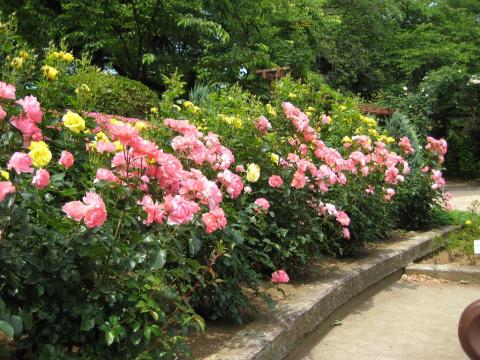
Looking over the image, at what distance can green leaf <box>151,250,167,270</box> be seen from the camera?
6.36 feet

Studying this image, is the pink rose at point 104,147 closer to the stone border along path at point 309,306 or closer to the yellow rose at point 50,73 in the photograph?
the yellow rose at point 50,73

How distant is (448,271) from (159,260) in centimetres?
421

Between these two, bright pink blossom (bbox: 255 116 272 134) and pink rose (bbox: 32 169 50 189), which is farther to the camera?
bright pink blossom (bbox: 255 116 272 134)

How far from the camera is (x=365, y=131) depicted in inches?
250

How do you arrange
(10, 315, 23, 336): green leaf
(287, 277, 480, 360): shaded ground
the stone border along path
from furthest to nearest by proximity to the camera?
1. (287, 277, 480, 360): shaded ground
2. the stone border along path
3. (10, 315, 23, 336): green leaf

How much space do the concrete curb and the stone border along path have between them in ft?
0.36

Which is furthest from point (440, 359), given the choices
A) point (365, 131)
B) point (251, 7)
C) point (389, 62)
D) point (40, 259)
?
point (389, 62)

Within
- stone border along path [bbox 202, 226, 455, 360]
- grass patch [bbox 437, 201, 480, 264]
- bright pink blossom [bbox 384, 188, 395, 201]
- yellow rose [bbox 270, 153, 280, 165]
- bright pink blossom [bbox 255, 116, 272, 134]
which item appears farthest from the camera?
grass patch [bbox 437, 201, 480, 264]

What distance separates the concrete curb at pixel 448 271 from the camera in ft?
17.6

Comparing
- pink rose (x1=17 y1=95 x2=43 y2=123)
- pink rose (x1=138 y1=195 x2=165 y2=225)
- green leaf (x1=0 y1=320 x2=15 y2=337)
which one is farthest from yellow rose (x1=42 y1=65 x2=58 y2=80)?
green leaf (x1=0 y1=320 x2=15 y2=337)

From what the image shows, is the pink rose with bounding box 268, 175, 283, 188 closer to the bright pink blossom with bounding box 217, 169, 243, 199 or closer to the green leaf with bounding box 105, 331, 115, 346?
the bright pink blossom with bounding box 217, 169, 243, 199

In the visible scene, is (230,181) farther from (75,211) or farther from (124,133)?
(75,211)

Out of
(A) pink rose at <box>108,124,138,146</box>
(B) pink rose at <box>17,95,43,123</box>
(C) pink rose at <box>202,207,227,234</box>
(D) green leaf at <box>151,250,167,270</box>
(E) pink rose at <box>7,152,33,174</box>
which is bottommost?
(D) green leaf at <box>151,250,167,270</box>

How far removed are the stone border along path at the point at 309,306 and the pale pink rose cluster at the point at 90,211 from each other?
1.02 meters
